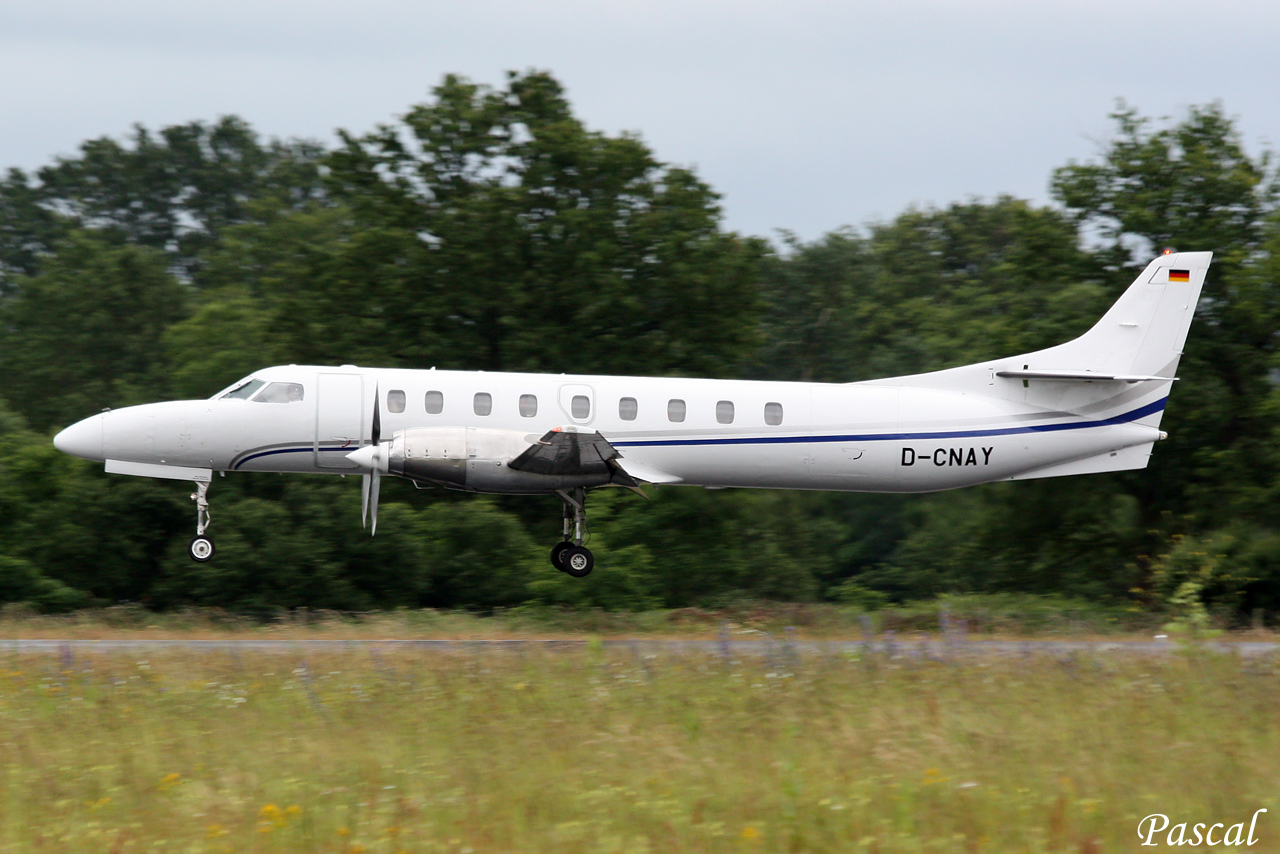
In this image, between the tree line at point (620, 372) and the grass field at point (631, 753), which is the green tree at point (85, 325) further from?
the grass field at point (631, 753)

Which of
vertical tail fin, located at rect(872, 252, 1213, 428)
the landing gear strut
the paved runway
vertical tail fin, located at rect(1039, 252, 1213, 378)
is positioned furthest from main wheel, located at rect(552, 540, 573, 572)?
vertical tail fin, located at rect(1039, 252, 1213, 378)

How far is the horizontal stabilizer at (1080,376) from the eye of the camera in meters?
20.3

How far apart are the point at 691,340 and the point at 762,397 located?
41.3 ft

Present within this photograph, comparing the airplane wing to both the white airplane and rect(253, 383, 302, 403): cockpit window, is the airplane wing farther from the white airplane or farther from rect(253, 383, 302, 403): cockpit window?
rect(253, 383, 302, 403): cockpit window

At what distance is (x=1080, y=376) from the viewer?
797 inches

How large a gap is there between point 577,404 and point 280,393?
4566 millimetres

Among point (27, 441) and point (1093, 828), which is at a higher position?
point (27, 441)

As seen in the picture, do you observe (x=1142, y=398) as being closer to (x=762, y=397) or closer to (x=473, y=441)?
(x=762, y=397)

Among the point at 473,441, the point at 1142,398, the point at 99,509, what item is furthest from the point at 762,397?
the point at 99,509

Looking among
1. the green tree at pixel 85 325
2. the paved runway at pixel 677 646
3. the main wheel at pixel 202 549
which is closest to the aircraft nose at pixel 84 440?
the main wheel at pixel 202 549

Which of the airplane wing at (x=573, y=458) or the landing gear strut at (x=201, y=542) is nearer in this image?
the airplane wing at (x=573, y=458)

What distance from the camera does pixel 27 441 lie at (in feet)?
96.3

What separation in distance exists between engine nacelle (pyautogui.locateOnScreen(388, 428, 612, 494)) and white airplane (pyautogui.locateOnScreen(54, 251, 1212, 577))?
2 cm

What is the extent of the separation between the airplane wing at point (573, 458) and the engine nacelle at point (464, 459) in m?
0.17
